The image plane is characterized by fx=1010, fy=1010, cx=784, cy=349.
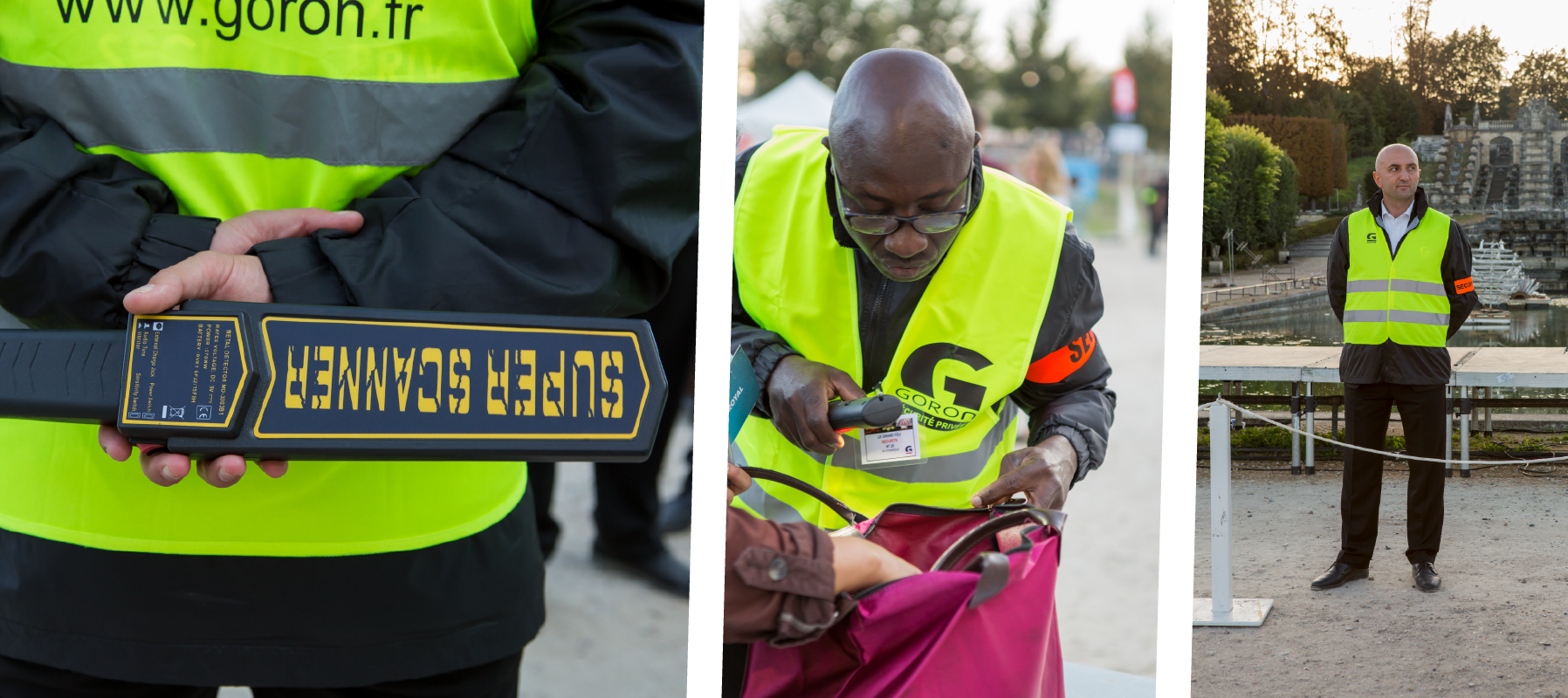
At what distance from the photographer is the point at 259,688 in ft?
3.98

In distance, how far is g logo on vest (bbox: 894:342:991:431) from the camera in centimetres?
148

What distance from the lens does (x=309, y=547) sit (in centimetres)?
119

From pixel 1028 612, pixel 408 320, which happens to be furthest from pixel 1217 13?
pixel 408 320

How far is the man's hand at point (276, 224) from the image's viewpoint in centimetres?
109

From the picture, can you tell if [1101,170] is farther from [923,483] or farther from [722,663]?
[722,663]

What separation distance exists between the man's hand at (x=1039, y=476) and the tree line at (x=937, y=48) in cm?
48

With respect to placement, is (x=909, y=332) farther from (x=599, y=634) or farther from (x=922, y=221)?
(x=599, y=634)

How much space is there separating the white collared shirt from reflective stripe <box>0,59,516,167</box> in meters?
1.68

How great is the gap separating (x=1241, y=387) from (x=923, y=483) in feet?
3.06

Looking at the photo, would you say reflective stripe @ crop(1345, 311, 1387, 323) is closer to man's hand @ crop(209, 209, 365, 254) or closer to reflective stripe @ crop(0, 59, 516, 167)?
reflective stripe @ crop(0, 59, 516, 167)

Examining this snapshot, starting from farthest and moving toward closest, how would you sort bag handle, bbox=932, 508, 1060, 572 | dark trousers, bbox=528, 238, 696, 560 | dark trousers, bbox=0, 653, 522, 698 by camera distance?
Answer: dark trousers, bbox=528, 238, 696, 560 → bag handle, bbox=932, 508, 1060, 572 → dark trousers, bbox=0, 653, 522, 698

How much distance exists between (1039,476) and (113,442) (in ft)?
3.80

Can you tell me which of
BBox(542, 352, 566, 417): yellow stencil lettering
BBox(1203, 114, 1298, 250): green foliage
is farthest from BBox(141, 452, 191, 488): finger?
BBox(1203, 114, 1298, 250): green foliage

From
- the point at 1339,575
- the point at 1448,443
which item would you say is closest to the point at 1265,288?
the point at 1448,443
